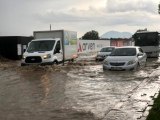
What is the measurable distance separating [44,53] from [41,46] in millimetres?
1361

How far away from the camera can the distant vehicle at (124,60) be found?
22.8m

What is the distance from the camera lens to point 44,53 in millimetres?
25562

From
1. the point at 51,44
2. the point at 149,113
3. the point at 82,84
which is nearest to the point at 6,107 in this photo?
the point at 149,113

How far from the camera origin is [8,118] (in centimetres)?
990

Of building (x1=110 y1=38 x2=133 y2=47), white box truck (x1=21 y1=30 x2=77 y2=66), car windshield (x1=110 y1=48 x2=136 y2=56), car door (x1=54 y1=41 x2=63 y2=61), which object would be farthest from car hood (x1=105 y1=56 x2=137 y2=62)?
building (x1=110 y1=38 x2=133 y2=47)

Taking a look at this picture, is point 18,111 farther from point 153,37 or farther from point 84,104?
point 153,37

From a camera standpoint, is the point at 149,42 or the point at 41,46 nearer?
the point at 41,46

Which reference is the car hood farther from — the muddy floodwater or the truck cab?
the truck cab

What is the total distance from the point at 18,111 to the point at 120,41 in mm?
61697

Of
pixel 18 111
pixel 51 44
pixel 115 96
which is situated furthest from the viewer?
pixel 51 44

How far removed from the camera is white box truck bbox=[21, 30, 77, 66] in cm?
2552

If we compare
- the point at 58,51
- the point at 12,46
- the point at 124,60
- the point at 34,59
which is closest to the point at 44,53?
the point at 34,59

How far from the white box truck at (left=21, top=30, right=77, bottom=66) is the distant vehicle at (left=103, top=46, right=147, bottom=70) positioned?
4126 millimetres

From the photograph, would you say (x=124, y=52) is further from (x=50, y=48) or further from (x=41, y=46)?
(x=41, y=46)
